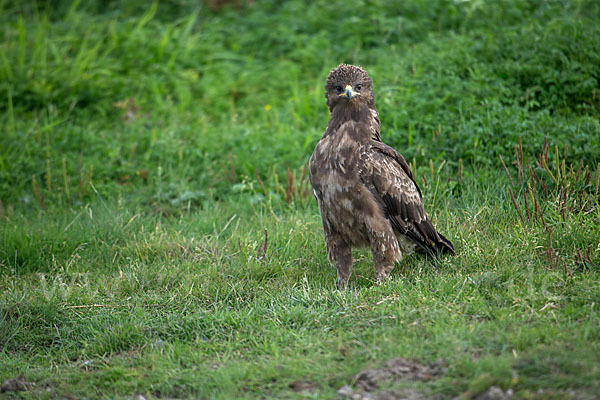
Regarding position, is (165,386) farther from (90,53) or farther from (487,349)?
(90,53)

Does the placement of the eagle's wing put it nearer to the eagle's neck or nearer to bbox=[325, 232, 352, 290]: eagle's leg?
the eagle's neck

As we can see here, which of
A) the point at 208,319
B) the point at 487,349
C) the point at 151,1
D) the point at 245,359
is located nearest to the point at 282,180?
the point at 208,319

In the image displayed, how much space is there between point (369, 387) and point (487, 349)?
0.80 m

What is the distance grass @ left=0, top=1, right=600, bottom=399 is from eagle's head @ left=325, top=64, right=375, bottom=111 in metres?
1.41

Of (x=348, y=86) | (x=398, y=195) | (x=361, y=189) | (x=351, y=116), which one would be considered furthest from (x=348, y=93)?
(x=398, y=195)

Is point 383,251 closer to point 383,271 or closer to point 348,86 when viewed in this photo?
point 383,271

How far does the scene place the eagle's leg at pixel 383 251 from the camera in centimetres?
555

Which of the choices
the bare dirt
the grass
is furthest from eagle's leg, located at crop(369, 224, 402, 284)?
the bare dirt

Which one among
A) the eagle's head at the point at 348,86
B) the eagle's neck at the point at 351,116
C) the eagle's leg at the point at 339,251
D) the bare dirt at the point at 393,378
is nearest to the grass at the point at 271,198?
the bare dirt at the point at 393,378

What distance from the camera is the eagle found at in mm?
5520

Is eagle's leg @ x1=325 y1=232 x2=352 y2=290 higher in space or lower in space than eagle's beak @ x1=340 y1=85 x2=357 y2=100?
lower

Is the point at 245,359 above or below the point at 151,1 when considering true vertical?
below

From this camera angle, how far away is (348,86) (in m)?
5.57

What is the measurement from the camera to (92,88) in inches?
377
